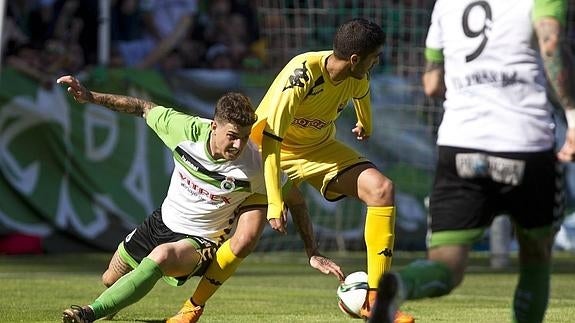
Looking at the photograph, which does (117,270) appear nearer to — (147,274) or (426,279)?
(147,274)

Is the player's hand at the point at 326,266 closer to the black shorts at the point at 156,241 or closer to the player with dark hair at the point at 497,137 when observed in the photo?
the black shorts at the point at 156,241

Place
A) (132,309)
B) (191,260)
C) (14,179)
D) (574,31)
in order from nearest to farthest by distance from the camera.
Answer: (191,260) → (132,309) → (14,179) → (574,31)

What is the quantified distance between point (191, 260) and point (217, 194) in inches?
17.4

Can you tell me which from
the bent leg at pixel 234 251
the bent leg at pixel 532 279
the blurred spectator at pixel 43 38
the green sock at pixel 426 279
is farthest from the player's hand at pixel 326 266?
the blurred spectator at pixel 43 38

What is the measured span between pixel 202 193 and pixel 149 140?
9141 mm

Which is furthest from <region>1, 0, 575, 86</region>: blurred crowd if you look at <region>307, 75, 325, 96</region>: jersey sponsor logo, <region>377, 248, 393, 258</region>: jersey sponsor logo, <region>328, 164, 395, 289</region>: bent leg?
<region>377, 248, 393, 258</region>: jersey sponsor logo

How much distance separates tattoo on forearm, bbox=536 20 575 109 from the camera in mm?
6391

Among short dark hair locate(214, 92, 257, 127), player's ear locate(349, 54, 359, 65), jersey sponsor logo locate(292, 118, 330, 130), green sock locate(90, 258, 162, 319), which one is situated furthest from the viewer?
jersey sponsor logo locate(292, 118, 330, 130)

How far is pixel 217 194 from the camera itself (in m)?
8.80

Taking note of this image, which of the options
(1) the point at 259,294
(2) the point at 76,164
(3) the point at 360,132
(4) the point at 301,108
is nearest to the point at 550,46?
(4) the point at 301,108

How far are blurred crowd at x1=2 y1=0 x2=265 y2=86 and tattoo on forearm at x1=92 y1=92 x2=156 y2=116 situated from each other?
845 cm

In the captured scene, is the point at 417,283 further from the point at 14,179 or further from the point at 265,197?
the point at 14,179

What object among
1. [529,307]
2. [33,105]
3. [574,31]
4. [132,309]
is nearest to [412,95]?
[574,31]

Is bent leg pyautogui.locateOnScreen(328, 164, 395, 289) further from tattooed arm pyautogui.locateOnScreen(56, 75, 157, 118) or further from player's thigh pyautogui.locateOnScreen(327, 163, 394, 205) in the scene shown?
tattooed arm pyautogui.locateOnScreen(56, 75, 157, 118)
